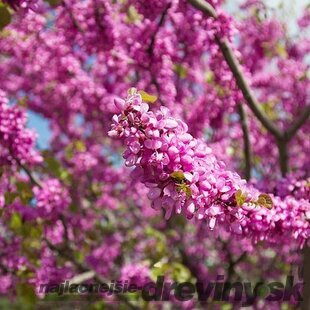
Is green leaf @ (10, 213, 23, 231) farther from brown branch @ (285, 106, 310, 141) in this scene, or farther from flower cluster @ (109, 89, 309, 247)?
flower cluster @ (109, 89, 309, 247)

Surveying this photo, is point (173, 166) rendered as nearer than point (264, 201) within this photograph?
Yes

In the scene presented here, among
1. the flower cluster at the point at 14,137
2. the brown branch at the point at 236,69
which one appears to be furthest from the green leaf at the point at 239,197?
the flower cluster at the point at 14,137

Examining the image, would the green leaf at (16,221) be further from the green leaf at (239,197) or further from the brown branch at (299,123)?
the green leaf at (239,197)

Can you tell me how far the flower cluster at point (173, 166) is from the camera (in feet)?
6.88

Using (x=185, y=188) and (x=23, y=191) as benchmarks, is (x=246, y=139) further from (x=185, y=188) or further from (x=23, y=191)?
(x=185, y=188)

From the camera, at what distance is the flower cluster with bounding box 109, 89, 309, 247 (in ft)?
6.88

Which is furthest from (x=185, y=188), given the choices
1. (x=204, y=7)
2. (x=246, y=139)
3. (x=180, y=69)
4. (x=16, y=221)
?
(x=180, y=69)

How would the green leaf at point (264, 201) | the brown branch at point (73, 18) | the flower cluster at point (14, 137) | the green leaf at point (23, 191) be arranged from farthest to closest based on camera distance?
1. the brown branch at point (73, 18)
2. the green leaf at point (23, 191)
3. the flower cluster at point (14, 137)
4. the green leaf at point (264, 201)

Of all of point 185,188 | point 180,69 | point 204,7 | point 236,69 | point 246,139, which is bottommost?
point 185,188

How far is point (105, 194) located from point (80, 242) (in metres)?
1.19

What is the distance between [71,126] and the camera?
929cm

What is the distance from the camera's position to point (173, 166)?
83.4 inches

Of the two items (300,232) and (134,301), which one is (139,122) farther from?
(134,301)

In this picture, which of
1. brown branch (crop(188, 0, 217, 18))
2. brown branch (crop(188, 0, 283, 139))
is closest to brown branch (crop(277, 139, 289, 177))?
brown branch (crop(188, 0, 283, 139))
